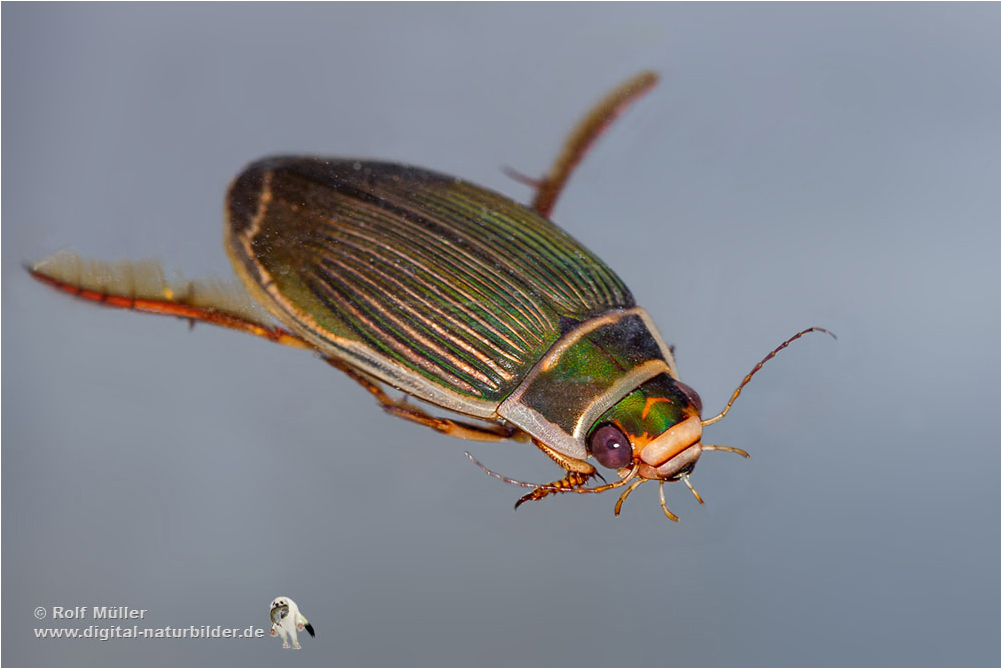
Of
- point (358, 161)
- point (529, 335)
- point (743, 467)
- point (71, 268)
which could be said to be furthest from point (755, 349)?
point (71, 268)

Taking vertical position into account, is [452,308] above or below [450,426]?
above

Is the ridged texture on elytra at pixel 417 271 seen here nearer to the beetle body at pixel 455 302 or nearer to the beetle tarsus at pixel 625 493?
the beetle body at pixel 455 302

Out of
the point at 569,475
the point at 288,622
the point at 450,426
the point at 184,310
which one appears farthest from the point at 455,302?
the point at 288,622

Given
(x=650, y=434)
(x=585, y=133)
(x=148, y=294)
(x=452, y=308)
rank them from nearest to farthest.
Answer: (x=650, y=434) < (x=452, y=308) < (x=148, y=294) < (x=585, y=133)

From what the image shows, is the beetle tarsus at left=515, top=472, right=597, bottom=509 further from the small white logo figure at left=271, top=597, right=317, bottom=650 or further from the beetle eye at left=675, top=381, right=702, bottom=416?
the small white logo figure at left=271, top=597, right=317, bottom=650

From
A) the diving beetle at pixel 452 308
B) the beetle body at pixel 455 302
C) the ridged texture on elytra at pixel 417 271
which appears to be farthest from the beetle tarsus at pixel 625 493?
the ridged texture on elytra at pixel 417 271

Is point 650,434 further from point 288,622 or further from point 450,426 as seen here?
point 288,622
